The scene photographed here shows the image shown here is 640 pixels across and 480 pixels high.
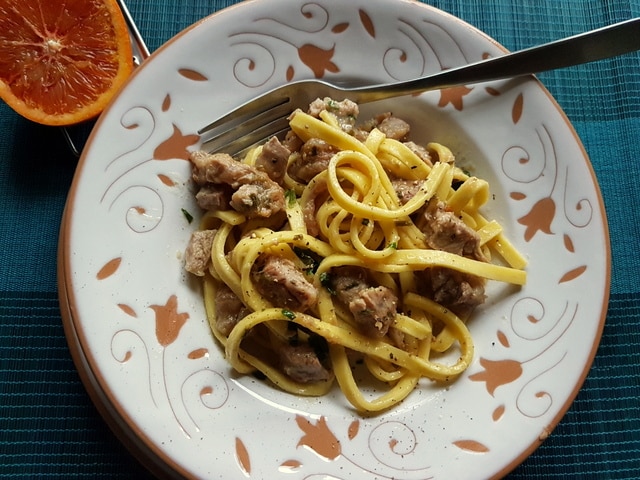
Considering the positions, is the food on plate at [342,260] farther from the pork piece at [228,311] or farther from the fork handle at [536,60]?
the fork handle at [536,60]

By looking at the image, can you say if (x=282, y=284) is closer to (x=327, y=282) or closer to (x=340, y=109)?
(x=327, y=282)

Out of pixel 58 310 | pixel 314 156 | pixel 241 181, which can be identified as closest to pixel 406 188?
pixel 314 156

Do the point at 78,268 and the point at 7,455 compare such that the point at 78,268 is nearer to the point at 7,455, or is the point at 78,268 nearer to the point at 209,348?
the point at 209,348

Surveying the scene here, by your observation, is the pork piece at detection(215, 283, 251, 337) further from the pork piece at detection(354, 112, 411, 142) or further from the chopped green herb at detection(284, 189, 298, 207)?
the pork piece at detection(354, 112, 411, 142)

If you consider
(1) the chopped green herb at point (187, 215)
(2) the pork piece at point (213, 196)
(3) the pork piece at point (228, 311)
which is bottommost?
(3) the pork piece at point (228, 311)

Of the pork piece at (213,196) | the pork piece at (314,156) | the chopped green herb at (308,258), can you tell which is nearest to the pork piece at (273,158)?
the pork piece at (314,156)

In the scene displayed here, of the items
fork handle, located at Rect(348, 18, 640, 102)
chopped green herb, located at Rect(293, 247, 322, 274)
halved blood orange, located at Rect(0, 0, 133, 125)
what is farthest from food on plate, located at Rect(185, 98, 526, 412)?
halved blood orange, located at Rect(0, 0, 133, 125)
